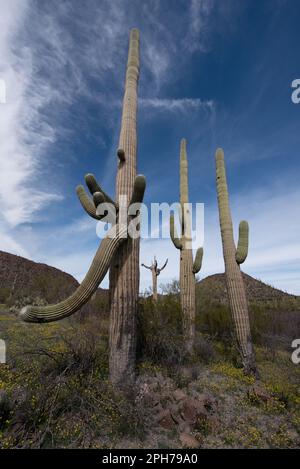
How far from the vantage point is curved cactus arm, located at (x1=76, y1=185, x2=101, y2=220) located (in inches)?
171

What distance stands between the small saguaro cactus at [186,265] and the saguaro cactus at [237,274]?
104 centimetres

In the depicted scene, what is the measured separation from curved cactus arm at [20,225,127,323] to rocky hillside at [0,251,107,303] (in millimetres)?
10093

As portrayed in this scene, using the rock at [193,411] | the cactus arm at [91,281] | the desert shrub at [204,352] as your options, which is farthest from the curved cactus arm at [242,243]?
the rock at [193,411]

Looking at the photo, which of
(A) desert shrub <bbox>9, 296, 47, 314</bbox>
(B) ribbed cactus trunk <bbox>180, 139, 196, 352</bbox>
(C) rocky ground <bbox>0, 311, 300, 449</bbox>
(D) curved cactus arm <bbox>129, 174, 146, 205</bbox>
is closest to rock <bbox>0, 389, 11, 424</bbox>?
(C) rocky ground <bbox>0, 311, 300, 449</bbox>

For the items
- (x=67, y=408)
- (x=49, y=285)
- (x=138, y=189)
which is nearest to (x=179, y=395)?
(x=67, y=408)

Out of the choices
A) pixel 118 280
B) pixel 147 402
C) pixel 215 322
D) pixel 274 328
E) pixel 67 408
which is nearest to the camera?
pixel 67 408

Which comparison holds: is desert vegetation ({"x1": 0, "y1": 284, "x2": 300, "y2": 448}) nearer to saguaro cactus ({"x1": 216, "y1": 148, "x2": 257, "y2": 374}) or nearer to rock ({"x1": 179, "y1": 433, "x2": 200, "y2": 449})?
rock ({"x1": 179, "y1": 433, "x2": 200, "y2": 449})

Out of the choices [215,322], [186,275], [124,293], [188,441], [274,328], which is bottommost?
[188,441]

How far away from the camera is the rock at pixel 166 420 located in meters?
3.22

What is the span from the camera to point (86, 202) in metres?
4.48

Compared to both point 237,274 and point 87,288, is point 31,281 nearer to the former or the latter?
point 237,274

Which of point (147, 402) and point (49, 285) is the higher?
Result: point (49, 285)

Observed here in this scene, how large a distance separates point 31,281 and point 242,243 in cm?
1848
